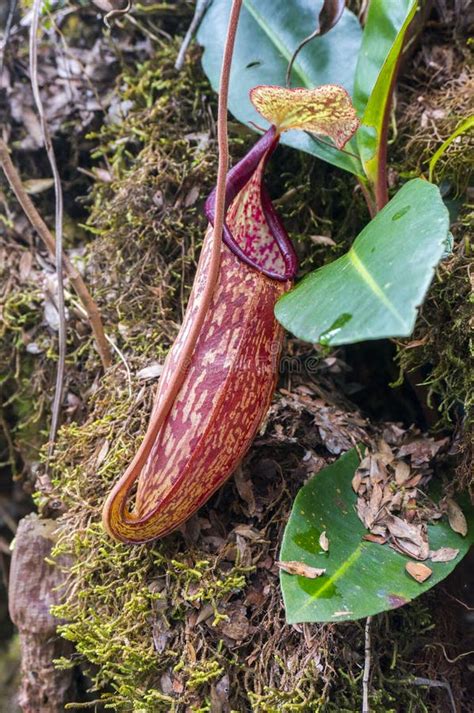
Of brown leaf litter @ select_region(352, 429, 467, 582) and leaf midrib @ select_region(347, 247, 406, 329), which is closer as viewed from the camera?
leaf midrib @ select_region(347, 247, 406, 329)

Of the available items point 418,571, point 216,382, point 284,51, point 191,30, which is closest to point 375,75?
point 284,51

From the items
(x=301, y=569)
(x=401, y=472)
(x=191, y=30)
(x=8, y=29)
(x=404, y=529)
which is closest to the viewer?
(x=301, y=569)

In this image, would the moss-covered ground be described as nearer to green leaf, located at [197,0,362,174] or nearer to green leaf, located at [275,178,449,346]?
green leaf, located at [197,0,362,174]

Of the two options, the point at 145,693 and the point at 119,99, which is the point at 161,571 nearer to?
the point at 145,693

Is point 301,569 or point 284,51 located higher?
point 284,51

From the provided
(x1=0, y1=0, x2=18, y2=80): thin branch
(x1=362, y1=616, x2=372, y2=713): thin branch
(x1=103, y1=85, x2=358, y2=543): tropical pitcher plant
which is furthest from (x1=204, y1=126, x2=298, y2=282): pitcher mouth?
(x1=0, y1=0, x2=18, y2=80): thin branch

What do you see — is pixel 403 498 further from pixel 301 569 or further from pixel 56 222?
pixel 56 222

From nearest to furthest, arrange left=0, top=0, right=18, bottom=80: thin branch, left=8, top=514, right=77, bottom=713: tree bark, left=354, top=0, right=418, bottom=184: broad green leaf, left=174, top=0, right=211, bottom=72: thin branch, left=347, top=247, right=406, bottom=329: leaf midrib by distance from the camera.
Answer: left=347, top=247, right=406, bottom=329: leaf midrib → left=354, top=0, right=418, bottom=184: broad green leaf → left=8, top=514, right=77, bottom=713: tree bark → left=174, top=0, right=211, bottom=72: thin branch → left=0, top=0, right=18, bottom=80: thin branch
